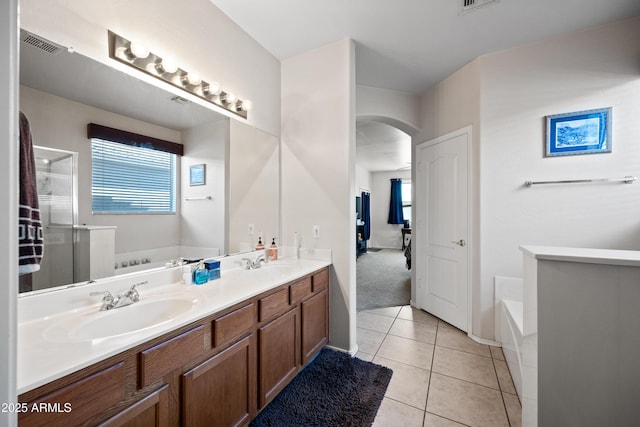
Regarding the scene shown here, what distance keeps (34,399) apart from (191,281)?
863mm

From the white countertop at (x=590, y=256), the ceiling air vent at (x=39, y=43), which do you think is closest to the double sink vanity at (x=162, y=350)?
the ceiling air vent at (x=39, y=43)

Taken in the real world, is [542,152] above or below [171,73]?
below

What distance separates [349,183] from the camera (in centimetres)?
216

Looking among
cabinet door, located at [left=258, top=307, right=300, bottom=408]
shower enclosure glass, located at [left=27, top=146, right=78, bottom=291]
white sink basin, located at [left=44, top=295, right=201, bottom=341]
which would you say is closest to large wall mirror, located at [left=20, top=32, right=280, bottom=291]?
shower enclosure glass, located at [left=27, top=146, right=78, bottom=291]

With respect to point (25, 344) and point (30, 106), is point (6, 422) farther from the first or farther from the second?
point (30, 106)

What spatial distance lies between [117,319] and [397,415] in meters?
1.65

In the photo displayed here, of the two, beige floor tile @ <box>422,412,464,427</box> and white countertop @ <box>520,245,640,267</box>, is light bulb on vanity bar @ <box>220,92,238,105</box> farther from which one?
beige floor tile @ <box>422,412,464,427</box>

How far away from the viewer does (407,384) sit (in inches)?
73.5

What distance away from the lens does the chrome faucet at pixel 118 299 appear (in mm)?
1157

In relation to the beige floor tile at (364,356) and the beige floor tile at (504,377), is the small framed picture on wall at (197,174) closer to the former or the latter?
the beige floor tile at (364,356)

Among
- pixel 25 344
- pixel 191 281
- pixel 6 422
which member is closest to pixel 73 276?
pixel 25 344

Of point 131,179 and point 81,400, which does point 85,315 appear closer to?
point 81,400

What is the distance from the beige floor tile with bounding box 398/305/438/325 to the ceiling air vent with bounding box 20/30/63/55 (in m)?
3.46

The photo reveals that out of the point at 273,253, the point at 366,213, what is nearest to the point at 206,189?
the point at 273,253
